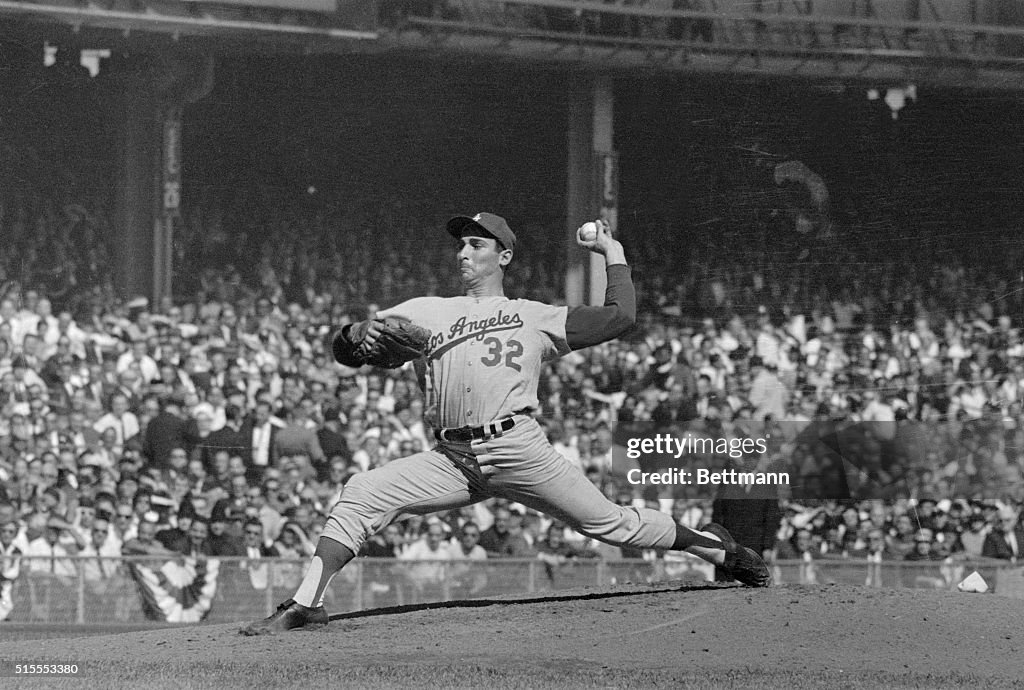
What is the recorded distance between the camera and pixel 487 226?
545 cm

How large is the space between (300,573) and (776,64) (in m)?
4.55

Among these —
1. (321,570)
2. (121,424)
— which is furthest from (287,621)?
(121,424)

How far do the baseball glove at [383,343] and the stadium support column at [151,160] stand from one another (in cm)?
437

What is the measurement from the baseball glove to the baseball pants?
406 mm

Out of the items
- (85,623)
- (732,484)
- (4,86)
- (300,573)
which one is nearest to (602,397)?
(732,484)

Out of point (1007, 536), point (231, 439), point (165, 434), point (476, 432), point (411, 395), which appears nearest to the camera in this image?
point (476, 432)

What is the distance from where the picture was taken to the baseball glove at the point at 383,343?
5.18m

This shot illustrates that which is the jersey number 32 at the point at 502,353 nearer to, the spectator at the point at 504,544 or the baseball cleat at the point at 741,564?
the baseball cleat at the point at 741,564

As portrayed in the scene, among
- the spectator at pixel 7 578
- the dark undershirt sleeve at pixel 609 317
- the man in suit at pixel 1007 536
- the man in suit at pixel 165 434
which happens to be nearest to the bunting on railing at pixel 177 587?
the spectator at pixel 7 578

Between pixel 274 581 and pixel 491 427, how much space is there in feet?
11.8

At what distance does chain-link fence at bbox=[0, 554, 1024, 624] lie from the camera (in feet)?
27.2

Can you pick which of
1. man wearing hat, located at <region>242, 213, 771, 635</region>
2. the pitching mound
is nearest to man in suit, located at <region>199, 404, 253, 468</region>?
the pitching mound

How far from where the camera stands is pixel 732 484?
28.8 feet

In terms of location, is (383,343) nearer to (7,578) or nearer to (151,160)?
(7,578)
